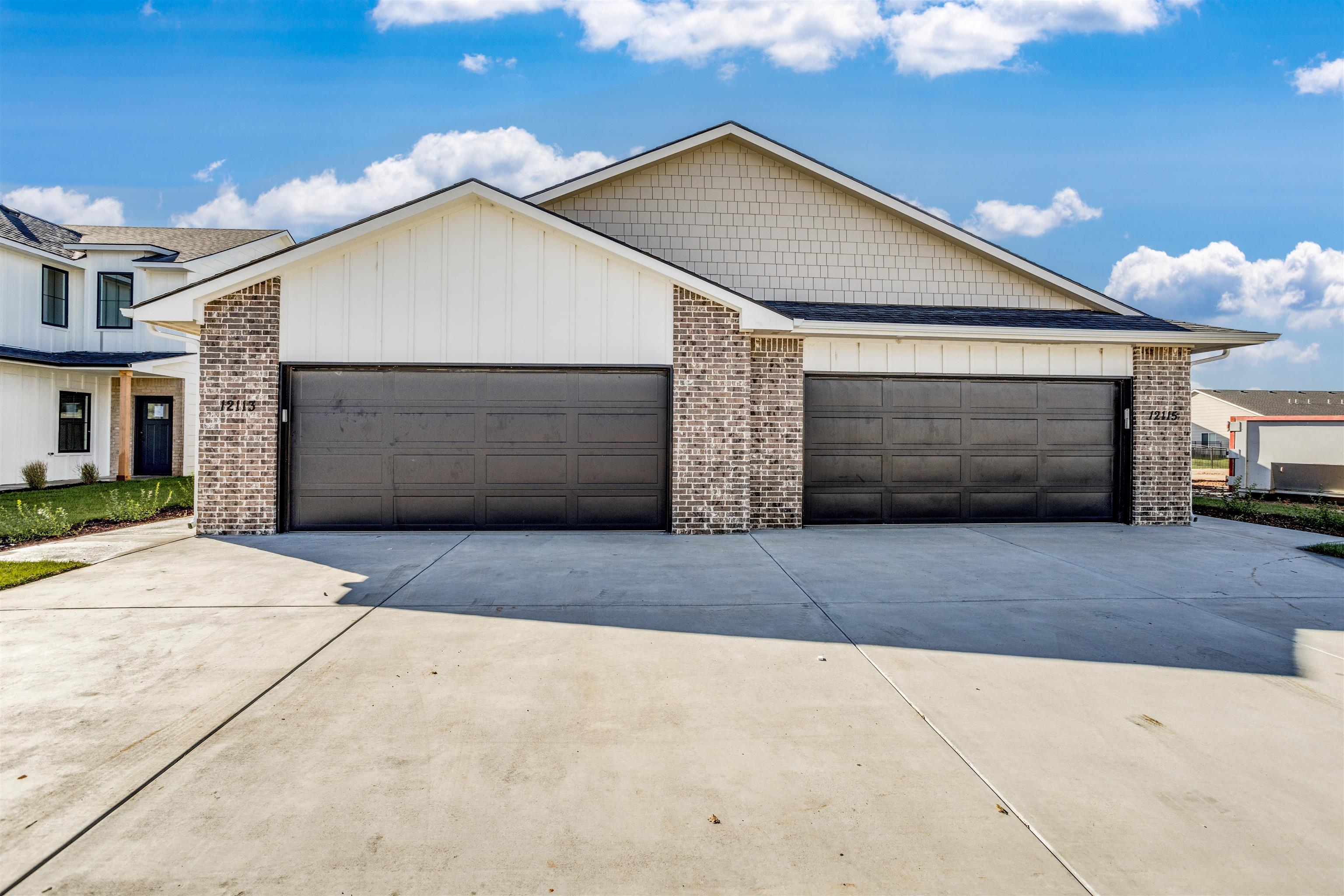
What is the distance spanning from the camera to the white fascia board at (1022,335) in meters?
9.48

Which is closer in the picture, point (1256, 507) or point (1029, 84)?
point (1256, 507)

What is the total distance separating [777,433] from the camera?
9.93 metres

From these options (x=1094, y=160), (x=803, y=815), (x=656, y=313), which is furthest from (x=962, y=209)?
(x=803, y=815)

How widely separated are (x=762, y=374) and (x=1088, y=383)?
17.3ft

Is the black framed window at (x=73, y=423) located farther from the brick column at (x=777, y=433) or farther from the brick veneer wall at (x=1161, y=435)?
the brick veneer wall at (x=1161, y=435)

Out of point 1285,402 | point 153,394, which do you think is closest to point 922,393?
point 153,394

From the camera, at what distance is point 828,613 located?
5.31 metres

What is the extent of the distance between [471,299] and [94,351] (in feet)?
47.0

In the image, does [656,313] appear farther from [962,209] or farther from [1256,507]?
[1256,507]

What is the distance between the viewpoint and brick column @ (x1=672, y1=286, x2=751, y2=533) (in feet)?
30.6

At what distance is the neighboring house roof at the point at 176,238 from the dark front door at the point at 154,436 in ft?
12.4

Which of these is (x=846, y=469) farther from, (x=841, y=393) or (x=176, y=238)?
(x=176, y=238)

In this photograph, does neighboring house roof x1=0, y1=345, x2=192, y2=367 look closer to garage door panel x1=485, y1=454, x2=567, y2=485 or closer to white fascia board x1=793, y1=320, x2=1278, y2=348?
garage door panel x1=485, y1=454, x2=567, y2=485

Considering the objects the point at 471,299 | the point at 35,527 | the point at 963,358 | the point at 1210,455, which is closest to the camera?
the point at 35,527
